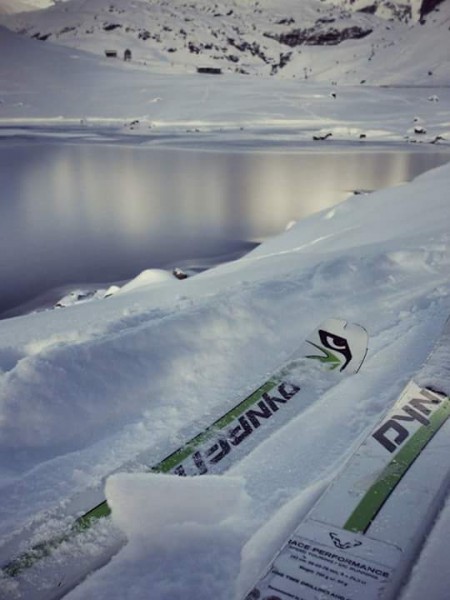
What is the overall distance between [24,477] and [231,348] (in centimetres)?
206

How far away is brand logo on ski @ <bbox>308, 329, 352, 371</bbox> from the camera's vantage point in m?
4.45

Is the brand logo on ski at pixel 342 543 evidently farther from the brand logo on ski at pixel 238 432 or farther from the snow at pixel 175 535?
the brand logo on ski at pixel 238 432

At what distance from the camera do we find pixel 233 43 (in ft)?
607

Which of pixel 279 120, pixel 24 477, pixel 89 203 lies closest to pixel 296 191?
pixel 89 203

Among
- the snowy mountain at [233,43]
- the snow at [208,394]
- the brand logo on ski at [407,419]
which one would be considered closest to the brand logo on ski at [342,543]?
the snow at [208,394]

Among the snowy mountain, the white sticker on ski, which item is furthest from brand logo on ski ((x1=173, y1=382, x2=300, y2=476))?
the snowy mountain

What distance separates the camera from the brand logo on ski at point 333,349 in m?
4.45

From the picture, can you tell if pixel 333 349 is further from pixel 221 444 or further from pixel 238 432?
pixel 221 444

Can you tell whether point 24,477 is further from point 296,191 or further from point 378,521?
point 296,191

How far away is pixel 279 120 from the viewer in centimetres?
5206

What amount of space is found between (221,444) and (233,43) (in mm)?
201568

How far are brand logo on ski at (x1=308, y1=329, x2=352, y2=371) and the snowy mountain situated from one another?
8781cm

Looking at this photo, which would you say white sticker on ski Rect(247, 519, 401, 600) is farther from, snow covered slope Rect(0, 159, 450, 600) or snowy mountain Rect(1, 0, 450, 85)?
snowy mountain Rect(1, 0, 450, 85)

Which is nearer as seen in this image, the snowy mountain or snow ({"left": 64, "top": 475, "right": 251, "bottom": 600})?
snow ({"left": 64, "top": 475, "right": 251, "bottom": 600})
